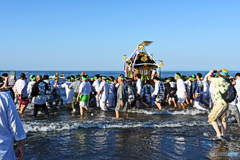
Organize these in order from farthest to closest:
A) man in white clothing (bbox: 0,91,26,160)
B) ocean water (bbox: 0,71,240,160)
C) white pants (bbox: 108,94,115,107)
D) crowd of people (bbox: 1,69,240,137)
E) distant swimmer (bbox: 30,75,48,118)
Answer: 1. white pants (bbox: 108,94,115,107)
2. distant swimmer (bbox: 30,75,48,118)
3. crowd of people (bbox: 1,69,240,137)
4. ocean water (bbox: 0,71,240,160)
5. man in white clothing (bbox: 0,91,26,160)

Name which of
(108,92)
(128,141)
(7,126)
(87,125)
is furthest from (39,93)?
(7,126)

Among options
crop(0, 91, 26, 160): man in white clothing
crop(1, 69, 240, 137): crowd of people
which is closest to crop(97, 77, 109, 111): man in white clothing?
crop(1, 69, 240, 137): crowd of people

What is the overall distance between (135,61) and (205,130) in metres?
11.6

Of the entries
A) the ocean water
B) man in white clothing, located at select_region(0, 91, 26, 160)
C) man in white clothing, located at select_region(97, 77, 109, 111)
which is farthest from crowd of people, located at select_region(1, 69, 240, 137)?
man in white clothing, located at select_region(0, 91, 26, 160)

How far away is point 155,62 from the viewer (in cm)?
1950

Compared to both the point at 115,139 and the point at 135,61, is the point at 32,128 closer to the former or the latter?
the point at 115,139

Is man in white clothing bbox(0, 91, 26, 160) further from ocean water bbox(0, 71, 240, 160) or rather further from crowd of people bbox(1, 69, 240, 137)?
crowd of people bbox(1, 69, 240, 137)

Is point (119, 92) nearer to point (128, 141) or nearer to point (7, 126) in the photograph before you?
point (128, 141)

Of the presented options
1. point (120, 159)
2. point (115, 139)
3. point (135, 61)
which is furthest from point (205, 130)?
point (135, 61)

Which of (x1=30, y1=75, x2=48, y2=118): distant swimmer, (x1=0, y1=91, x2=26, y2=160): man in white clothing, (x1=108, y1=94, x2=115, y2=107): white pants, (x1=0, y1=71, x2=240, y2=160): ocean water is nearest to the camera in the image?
(x1=0, y1=91, x2=26, y2=160): man in white clothing

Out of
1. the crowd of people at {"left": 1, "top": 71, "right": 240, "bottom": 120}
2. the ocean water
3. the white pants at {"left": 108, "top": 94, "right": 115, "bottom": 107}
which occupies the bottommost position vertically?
the ocean water

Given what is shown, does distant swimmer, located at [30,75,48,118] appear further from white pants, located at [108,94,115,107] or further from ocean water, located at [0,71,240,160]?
white pants, located at [108,94,115,107]

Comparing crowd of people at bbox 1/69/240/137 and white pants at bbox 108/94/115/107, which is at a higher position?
crowd of people at bbox 1/69/240/137

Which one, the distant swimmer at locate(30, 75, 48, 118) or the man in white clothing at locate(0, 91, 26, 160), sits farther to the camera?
the distant swimmer at locate(30, 75, 48, 118)
